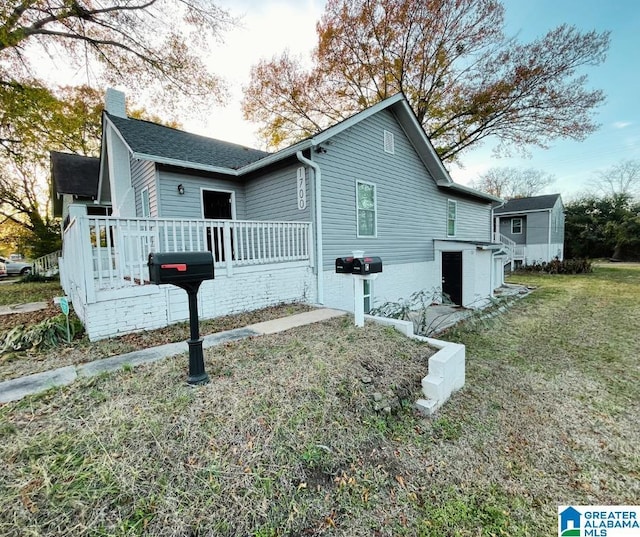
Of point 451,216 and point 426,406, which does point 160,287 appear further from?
point 451,216

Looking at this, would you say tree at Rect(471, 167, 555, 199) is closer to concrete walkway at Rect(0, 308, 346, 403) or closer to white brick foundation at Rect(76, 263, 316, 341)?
white brick foundation at Rect(76, 263, 316, 341)

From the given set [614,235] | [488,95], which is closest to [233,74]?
[488,95]

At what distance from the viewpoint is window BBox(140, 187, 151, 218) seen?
7600 mm

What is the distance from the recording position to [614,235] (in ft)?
82.7

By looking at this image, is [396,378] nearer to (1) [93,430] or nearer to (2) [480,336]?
(1) [93,430]

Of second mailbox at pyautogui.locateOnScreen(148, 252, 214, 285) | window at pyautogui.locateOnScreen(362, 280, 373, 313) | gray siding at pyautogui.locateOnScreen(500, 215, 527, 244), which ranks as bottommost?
window at pyautogui.locateOnScreen(362, 280, 373, 313)

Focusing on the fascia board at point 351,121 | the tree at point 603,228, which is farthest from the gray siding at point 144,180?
the tree at point 603,228

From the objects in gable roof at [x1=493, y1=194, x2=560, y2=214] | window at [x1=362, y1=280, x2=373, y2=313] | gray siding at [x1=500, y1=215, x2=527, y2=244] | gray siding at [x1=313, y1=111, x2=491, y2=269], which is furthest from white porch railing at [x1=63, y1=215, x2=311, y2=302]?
gray siding at [x1=500, y1=215, x2=527, y2=244]

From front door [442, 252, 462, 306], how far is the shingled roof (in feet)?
26.0

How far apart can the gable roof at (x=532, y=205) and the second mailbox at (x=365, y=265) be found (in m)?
20.8

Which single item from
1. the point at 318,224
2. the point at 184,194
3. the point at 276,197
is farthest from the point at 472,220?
the point at 184,194

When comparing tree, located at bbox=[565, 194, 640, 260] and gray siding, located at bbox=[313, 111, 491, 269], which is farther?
tree, located at bbox=[565, 194, 640, 260]

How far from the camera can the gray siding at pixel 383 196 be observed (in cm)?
711

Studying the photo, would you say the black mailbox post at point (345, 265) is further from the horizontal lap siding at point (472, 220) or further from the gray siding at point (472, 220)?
the horizontal lap siding at point (472, 220)
